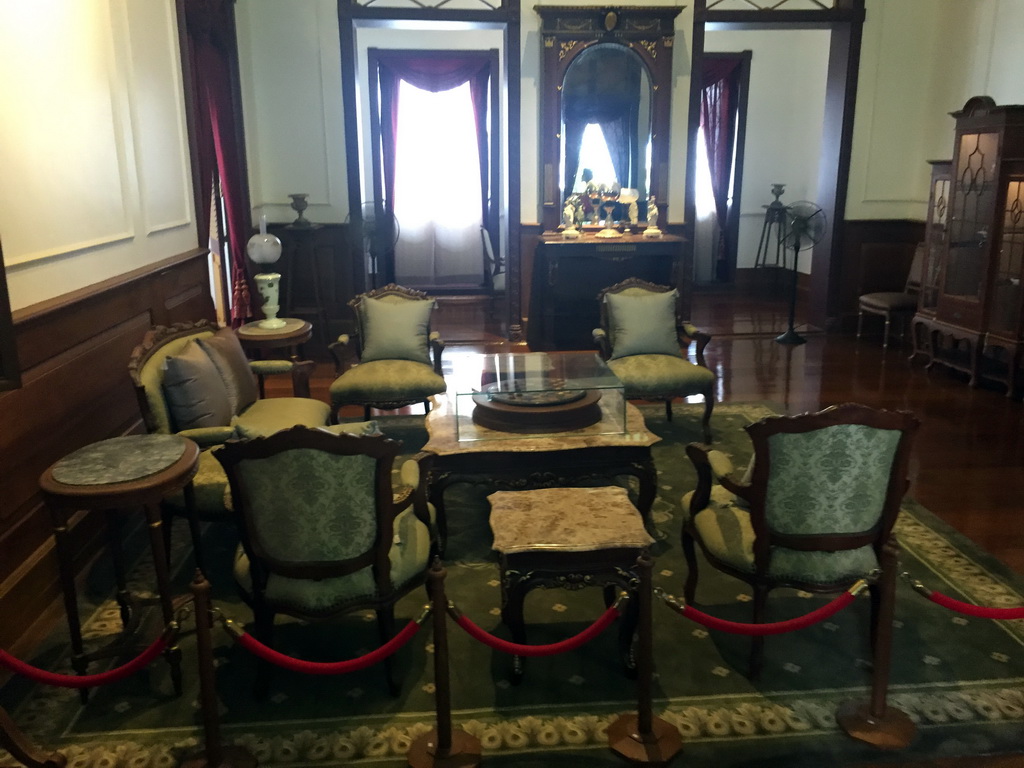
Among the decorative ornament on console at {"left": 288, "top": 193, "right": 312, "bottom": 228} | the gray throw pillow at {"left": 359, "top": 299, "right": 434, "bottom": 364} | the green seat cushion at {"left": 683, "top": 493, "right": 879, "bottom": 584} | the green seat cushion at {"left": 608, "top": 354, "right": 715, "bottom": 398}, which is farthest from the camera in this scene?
the decorative ornament on console at {"left": 288, "top": 193, "right": 312, "bottom": 228}

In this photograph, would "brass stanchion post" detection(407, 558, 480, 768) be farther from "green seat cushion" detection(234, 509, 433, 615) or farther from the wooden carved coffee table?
the wooden carved coffee table

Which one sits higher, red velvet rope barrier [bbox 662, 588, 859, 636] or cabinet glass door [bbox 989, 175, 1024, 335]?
cabinet glass door [bbox 989, 175, 1024, 335]

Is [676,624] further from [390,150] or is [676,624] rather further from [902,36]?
[390,150]

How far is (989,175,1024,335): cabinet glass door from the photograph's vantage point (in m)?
5.50

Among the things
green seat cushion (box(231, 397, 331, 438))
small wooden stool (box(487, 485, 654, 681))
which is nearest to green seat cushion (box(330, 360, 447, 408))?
green seat cushion (box(231, 397, 331, 438))

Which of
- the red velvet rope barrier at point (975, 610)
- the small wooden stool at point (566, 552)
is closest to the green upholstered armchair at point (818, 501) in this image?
the red velvet rope barrier at point (975, 610)

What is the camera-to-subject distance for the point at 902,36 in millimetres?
7059

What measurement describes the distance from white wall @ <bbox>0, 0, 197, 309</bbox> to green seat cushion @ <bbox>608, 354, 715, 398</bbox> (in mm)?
2642

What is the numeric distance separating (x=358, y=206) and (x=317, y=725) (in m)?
5.16

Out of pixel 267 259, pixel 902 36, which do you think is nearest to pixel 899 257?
pixel 902 36

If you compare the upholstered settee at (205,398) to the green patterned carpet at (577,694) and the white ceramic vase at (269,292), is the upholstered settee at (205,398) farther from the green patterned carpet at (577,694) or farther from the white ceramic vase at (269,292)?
the white ceramic vase at (269,292)

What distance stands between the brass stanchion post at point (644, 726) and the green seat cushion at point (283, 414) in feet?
6.24

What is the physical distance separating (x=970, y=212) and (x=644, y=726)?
5.11 metres

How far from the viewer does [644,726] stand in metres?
2.35
